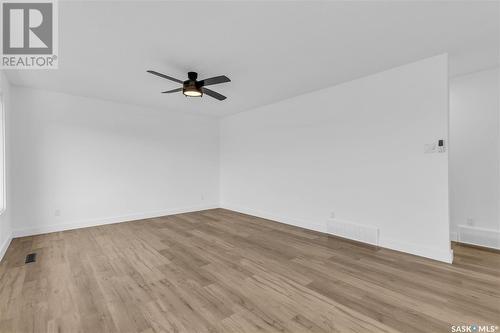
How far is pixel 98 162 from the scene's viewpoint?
16.2 ft

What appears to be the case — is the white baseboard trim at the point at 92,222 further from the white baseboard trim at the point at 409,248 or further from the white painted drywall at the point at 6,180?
the white baseboard trim at the point at 409,248

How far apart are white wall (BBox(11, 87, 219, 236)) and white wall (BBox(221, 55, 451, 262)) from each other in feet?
6.69

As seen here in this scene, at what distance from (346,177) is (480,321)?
243 centimetres

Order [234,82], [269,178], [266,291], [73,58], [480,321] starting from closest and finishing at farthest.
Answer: [480,321]
[266,291]
[73,58]
[234,82]
[269,178]

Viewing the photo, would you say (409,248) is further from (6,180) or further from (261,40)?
(6,180)

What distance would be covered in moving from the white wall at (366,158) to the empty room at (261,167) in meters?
0.03

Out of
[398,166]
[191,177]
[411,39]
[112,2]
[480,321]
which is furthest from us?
[191,177]

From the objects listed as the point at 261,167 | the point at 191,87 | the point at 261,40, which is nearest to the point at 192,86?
the point at 191,87

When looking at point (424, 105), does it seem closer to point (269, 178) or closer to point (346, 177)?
point (346, 177)

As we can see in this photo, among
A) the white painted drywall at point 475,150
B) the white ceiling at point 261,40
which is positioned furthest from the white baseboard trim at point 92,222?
the white painted drywall at point 475,150

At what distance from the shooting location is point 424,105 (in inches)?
124

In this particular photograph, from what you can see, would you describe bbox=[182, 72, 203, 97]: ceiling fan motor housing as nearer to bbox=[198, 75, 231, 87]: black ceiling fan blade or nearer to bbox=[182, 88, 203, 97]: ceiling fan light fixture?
bbox=[182, 88, 203, 97]: ceiling fan light fixture

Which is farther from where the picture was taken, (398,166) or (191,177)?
(191,177)

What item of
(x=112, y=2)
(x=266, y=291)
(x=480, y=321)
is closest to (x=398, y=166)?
(x=480, y=321)
